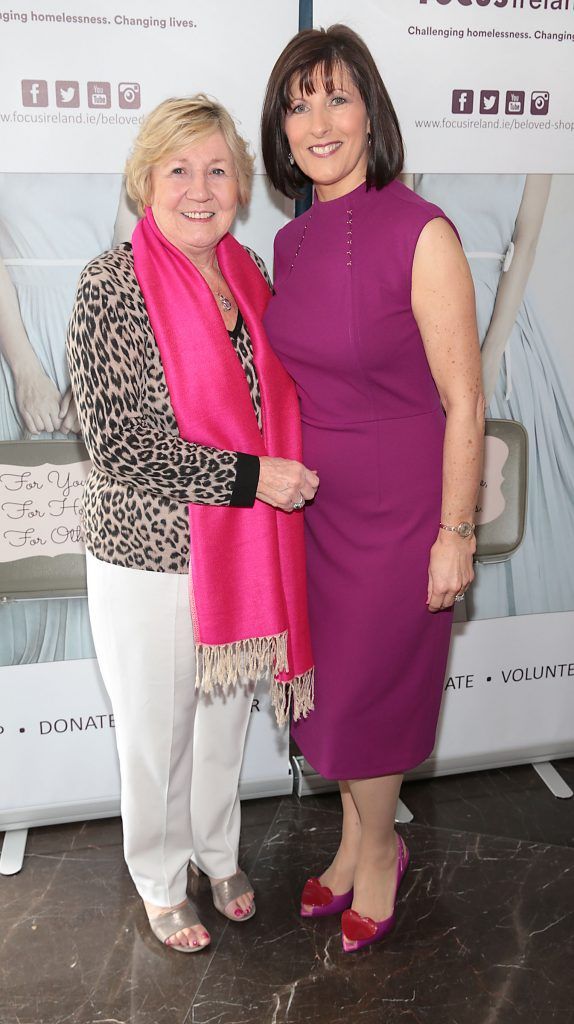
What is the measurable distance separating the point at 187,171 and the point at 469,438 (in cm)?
76

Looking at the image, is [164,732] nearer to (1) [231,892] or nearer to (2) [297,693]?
(2) [297,693]

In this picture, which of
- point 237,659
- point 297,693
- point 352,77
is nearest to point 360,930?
point 297,693

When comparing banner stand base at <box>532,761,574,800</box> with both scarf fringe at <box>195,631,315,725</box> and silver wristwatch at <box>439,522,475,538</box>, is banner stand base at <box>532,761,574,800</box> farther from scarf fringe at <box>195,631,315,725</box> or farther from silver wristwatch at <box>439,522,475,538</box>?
silver wristwatch at <box>439,522,475,538</box>

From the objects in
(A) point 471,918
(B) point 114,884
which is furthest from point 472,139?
(B) point 114,884

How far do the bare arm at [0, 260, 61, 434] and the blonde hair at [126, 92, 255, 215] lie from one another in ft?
1.77

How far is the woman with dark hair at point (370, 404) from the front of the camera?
183cm

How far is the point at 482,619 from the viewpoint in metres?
2.79

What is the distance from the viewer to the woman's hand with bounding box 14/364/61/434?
234 cm

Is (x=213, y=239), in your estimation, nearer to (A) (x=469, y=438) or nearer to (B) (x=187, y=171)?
(B) (x=187, y=171)

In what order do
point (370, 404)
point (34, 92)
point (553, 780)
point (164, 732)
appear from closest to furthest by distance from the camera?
point (370, 404)
point (164, 732)
point (34, 92)
point (553, 780)

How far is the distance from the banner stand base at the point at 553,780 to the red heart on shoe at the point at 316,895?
89 cm

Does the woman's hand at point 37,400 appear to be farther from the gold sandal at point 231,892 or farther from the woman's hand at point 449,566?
the gold sandal at point 231,892

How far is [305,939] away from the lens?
2242mm

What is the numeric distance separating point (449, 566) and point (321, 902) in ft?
3.09
